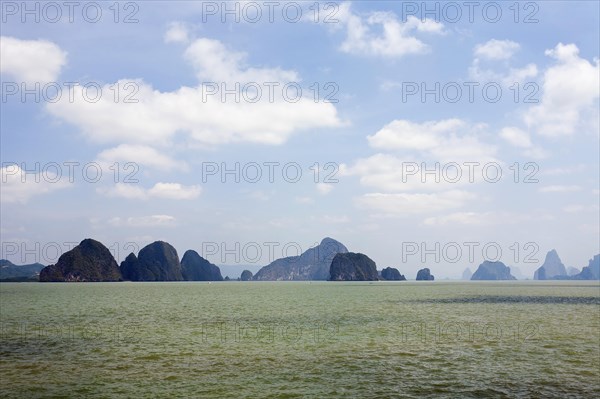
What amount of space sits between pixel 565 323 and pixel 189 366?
61.7 m

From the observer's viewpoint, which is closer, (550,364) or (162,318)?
(550,364)

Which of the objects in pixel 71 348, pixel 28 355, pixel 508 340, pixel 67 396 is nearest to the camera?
pixel 67 396

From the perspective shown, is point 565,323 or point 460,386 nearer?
point 460,386

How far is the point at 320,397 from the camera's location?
30.9m

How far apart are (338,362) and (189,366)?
12.8 m

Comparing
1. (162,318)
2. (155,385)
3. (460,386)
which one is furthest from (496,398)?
(162,318)

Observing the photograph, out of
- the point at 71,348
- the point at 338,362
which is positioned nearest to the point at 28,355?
the point at 71,348

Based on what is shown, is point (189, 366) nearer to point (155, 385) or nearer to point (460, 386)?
point (155, 385)

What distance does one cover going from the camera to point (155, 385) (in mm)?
33781

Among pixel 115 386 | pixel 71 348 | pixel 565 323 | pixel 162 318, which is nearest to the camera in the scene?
pixel 115 386

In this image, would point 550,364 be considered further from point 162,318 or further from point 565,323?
point 162,318

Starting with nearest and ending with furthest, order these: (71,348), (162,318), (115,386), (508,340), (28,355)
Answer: (115,386)
(28,355)
(71,348)
(508,340)
(162,318)

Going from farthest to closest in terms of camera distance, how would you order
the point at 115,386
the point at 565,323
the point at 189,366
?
the point at 565,323
the point at 189,366
the point at 115,386

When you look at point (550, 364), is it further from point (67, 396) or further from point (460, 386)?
point (67, 396)
